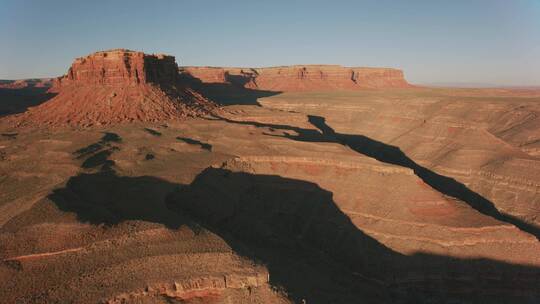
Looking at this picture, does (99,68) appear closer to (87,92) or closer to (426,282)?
(87,92)

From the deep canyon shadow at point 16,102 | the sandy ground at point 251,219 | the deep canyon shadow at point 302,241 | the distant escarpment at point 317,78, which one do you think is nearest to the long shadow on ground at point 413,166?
the sandy ground at point 251,219

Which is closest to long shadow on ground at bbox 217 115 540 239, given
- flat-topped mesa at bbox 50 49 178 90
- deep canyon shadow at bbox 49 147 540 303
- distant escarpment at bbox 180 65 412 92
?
deep canyon shadow at bbox 49 147 540 303

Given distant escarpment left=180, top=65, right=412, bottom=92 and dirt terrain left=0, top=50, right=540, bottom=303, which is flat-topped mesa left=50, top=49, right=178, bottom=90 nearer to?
dirt terrain left=0, top=50, right=540, bottom=303

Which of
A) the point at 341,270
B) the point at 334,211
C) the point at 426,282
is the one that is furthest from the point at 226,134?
the point at 426,282

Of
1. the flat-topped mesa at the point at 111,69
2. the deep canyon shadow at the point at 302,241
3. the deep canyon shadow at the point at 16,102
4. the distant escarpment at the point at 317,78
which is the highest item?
the distant escarpment at the point at 317,78

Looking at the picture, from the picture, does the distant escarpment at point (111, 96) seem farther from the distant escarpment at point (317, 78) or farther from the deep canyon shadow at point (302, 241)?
the distant escarpment at point (317, 78)

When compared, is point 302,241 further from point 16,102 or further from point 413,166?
point 16,102

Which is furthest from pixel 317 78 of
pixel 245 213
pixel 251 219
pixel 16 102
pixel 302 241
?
pixel 251 219
